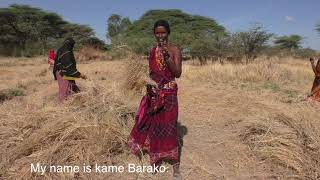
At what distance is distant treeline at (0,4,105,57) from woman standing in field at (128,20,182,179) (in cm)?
2353

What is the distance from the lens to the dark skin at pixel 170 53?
3938mm

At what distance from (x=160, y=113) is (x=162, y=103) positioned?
120 mm

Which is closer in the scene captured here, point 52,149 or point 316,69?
point 52,149

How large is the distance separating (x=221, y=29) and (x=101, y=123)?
82.2ft

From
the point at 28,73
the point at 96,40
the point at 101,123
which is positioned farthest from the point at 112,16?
the point at 101,123

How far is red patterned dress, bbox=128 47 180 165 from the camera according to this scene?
4.20 meters

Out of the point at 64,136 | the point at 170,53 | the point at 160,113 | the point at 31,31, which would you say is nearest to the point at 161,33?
the point at 170,53

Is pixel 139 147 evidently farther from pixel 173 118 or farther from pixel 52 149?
pixel 52 149

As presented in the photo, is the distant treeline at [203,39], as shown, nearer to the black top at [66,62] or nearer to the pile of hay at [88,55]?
the pile of hay at [88,55]

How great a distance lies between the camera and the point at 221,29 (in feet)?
95.5

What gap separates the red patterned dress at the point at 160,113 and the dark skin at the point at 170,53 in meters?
0.10

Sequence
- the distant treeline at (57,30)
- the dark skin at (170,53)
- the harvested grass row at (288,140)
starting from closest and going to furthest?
the dark skin at (170,53) → the harvested grass row at (288,140) → the distant treeline at (57,30)

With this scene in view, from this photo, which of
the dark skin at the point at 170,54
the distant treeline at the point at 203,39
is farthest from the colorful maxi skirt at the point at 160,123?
the distant treeline at the point at 203,39

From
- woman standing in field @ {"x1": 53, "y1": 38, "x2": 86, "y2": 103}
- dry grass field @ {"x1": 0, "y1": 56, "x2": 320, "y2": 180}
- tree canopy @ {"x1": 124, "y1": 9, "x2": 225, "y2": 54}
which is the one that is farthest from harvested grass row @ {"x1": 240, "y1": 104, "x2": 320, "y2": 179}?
tree canopy @ {"x1": 124, "y1": 9, "x2": 225, "y2": 54}
